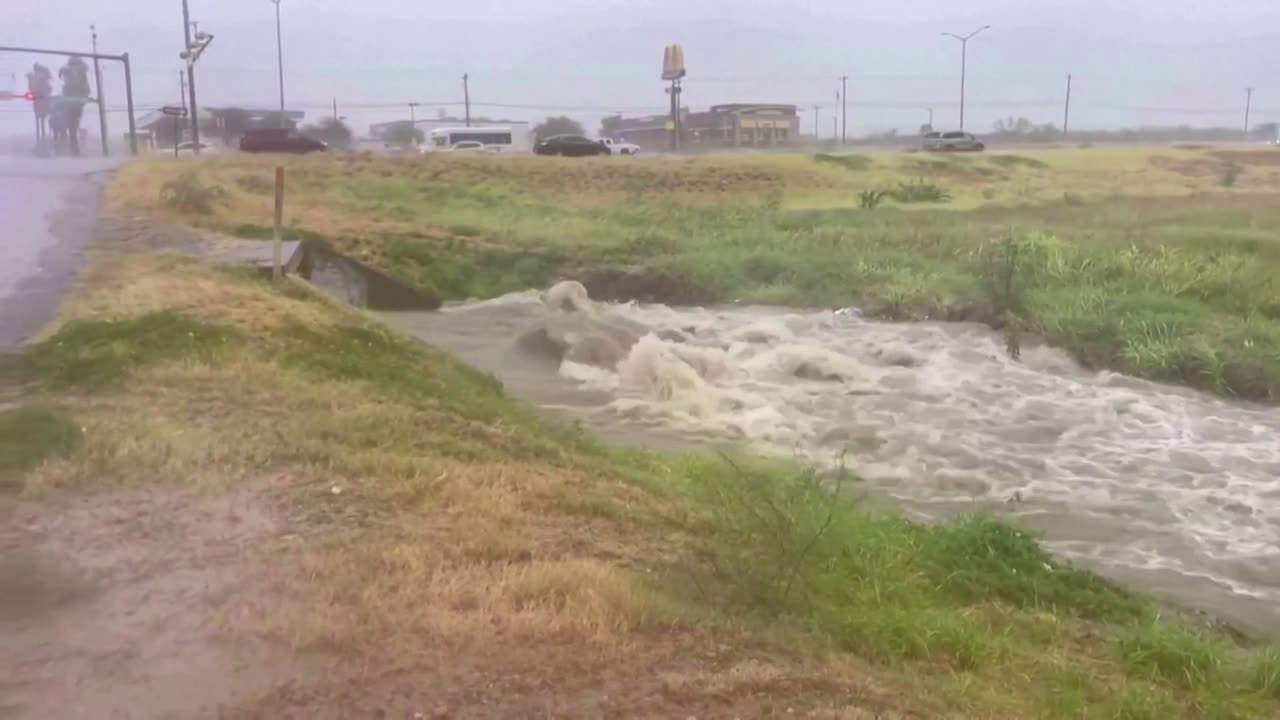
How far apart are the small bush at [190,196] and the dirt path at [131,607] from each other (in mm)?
19470

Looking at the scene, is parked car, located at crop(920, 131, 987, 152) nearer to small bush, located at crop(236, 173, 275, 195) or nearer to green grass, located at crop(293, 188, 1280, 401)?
green grass, located at crop(293, 188, 1280, 401)

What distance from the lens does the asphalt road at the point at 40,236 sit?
1337 centimetres

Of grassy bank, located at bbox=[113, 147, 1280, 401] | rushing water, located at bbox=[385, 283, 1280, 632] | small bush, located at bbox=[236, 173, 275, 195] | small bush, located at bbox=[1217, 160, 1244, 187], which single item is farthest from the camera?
small bush, located at bbox=[1217, 160, 1244, 187]

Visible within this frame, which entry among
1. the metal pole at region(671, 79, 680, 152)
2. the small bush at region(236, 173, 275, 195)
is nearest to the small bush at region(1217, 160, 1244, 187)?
the metal pole at region(671, 79, 680, 152)

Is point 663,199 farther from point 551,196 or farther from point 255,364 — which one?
point 255,364

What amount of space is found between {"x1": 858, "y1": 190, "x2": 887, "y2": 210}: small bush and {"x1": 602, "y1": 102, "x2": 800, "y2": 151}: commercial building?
131ft

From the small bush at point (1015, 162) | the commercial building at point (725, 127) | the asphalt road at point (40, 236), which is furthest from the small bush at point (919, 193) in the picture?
the commercial building at point (725, 127)

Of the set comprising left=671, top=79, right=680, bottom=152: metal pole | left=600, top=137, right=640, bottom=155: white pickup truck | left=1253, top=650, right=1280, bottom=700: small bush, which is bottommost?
left=1253, top=650, right=1280, bottom=700: small bush

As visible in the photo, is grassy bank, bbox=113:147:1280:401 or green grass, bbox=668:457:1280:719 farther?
grassy bank, bbox=113:147:1280:401

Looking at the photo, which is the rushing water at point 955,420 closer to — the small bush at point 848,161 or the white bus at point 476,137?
the small bush at point 848,161

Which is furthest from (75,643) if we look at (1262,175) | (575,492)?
(1262,175)

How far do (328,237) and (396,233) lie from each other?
2.07 meters

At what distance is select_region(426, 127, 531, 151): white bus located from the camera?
63.1 m

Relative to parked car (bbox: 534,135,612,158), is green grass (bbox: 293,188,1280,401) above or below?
below
